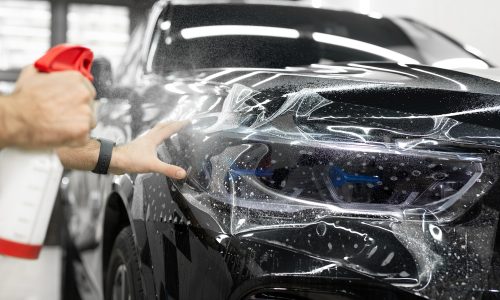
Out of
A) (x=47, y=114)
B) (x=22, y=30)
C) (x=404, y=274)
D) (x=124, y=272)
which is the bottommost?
(x=22, y=30)

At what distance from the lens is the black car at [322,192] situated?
117 cm

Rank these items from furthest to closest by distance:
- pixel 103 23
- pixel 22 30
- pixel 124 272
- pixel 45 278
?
pixel 22 30 < pixel 103 23 < pixel 45 278 < pixel 124 272

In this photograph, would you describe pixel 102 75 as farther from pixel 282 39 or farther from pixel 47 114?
pixel 47 114

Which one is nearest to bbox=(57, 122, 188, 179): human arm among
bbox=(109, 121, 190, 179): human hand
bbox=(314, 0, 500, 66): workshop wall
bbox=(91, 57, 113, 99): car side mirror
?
bbox=(109, 121, 190, 179): human hand

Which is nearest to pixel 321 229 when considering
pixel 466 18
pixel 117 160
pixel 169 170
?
pixel 169 170

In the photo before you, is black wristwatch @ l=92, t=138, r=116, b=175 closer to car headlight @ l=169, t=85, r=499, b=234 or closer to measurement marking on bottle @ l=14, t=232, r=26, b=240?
car headlight @ l=169, t=85, r=499, b=234

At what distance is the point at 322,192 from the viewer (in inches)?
49.5

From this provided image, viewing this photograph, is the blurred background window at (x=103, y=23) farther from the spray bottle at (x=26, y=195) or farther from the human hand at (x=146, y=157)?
the spray bottle at (x=26, y=195)

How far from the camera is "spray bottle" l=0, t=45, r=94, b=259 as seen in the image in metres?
0.86

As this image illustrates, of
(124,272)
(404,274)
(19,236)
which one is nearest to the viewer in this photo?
(19,236)

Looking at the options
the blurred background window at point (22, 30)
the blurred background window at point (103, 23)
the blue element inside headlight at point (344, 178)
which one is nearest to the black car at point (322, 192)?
the blue element inside headlight at point (344, 178)

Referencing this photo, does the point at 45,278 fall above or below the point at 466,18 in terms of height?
below

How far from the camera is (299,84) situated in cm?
142

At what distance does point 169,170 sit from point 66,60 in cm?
41
